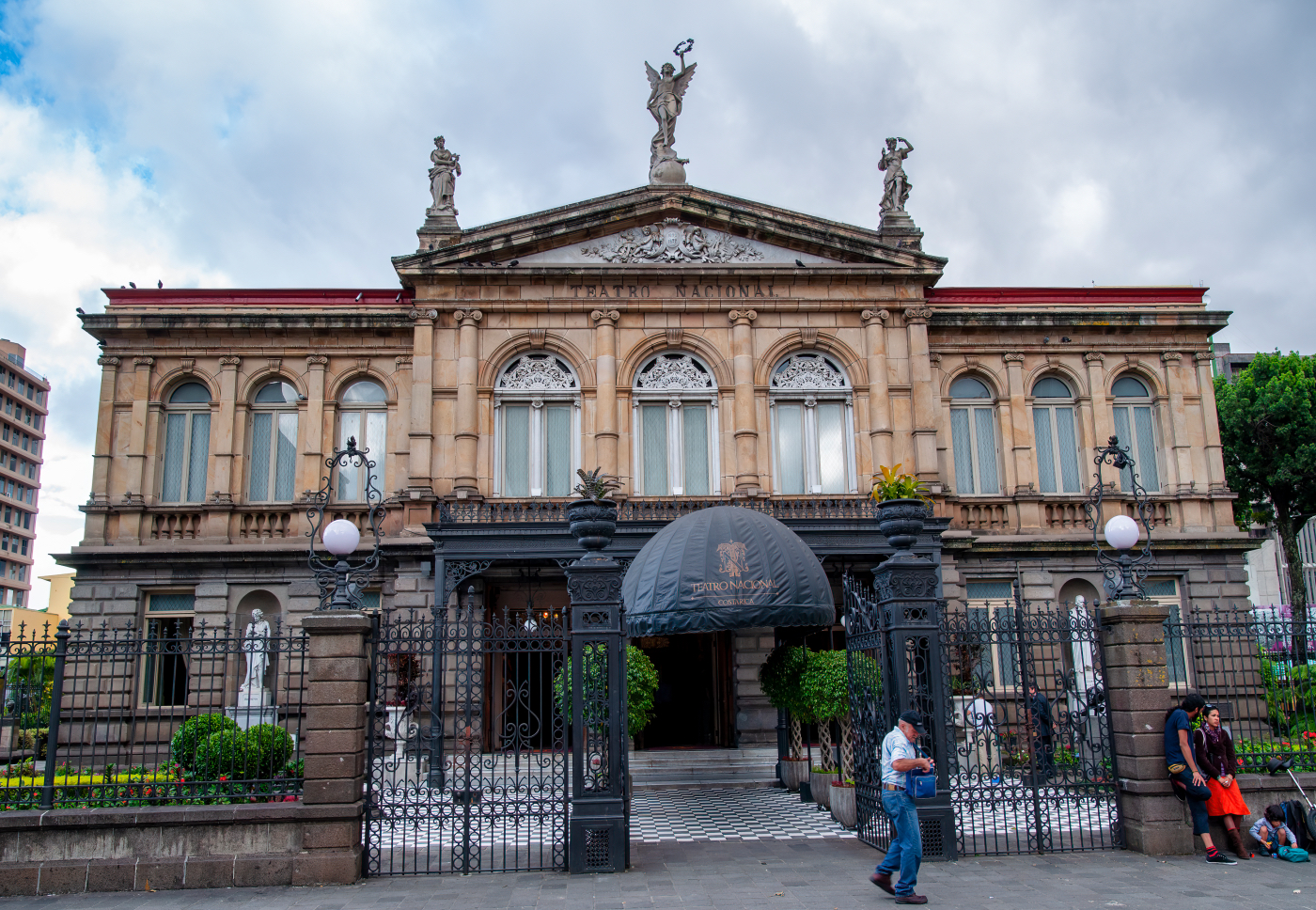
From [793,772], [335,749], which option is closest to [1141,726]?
[793,772]

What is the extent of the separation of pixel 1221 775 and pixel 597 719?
707 centimetres

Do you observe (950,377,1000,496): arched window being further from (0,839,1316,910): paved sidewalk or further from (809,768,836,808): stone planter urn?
(0,839,1316,910): paved sidewalk

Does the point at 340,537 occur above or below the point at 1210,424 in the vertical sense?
below

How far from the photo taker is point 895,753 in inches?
377

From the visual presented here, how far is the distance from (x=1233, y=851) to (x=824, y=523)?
966cm

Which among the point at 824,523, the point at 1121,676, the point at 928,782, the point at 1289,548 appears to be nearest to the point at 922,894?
the point at 928,782

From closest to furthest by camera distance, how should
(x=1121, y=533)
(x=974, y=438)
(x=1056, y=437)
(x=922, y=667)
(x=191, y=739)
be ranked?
(x=922, y=667), (x=191, y=739), (x=1121, y=533), (x=974, y=438), (x=1056, y=437)

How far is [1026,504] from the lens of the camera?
22.6 metres

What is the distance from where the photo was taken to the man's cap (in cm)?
993

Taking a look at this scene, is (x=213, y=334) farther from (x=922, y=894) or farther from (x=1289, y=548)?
(x=1289, y=548)

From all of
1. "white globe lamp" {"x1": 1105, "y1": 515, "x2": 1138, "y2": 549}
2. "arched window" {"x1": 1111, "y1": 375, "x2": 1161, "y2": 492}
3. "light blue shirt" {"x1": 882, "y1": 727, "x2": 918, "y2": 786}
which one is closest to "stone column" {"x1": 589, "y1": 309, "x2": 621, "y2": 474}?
"white globe lamp" {"x1": 1105, "y1": 515, "x2": 1138, "y2": 549}

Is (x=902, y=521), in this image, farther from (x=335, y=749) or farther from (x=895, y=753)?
(x=335, y=749)

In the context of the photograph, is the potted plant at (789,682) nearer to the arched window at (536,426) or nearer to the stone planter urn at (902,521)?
the stone planter urn at (902,521)

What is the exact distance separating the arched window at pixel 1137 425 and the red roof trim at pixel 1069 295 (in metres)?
2.01
